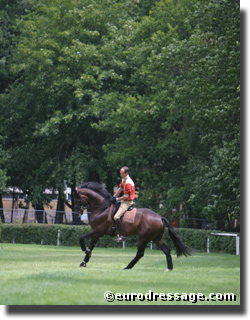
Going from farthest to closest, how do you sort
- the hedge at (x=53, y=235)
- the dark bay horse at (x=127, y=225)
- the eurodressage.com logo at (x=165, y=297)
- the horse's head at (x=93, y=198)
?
the hedge at (x=53, y=235)
the horse's head at (x=93, y=198)
the dark bay horse at (x=127, y=225)
the eurodressage.com logo at (x=165, y=297)

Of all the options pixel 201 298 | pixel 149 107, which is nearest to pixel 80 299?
pixel 201 298

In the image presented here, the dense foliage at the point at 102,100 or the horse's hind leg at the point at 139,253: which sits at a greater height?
the dense foliage at the point at 102,100

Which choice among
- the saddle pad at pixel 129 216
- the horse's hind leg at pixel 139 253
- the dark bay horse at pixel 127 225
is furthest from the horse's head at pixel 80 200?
the horse's hind leg at pixel 139 253

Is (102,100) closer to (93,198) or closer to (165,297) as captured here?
(93,198)

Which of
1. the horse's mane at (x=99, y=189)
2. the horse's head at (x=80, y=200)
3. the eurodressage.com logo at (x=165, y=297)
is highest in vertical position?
the horse's mane at (x=99, y=189)

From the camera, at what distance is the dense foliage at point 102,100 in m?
41.6

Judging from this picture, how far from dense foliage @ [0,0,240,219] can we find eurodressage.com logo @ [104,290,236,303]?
24.4 metres

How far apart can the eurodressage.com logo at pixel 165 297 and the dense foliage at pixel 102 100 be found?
24.4m

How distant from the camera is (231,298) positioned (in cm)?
1220

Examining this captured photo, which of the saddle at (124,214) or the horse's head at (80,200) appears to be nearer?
the saddle at (124,214)

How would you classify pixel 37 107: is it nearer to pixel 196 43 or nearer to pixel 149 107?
pixel 149 107

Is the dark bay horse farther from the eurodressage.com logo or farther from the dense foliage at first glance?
the dense foliage

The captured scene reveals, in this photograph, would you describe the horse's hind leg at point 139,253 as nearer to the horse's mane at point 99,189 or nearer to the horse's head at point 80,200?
the horse's mane at point 99,189

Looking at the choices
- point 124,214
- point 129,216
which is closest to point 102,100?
point 124,214
